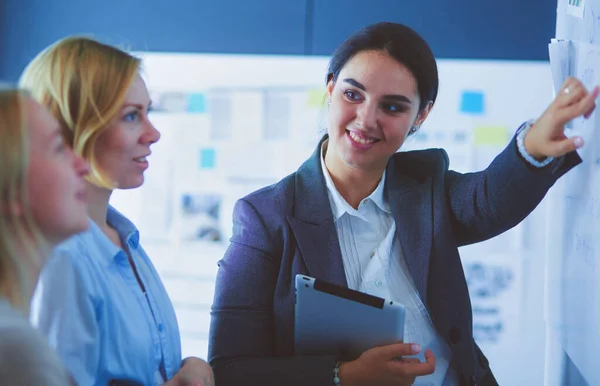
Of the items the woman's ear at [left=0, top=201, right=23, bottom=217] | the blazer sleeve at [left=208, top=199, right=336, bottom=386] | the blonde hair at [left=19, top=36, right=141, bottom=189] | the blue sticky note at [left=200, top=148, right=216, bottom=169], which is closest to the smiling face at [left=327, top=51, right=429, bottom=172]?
the blazer sleeve at [left=208, top=199, right=336, bottom=386]

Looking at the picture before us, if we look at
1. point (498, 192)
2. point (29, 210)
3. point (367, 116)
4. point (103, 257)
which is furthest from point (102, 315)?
point (498, 192)

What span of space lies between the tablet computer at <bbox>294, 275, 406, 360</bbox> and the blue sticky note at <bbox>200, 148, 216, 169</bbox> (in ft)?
5.02

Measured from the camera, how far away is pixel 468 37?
2643mm

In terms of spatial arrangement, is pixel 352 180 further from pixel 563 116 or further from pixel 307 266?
pixel 563 116

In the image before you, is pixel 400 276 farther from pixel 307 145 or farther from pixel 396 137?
pixel 307 145

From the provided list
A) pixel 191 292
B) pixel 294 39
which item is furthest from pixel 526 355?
pixel 294 39

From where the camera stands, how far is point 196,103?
9.14 ft

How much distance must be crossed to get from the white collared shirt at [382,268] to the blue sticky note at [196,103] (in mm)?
1449

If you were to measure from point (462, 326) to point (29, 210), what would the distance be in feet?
3.09

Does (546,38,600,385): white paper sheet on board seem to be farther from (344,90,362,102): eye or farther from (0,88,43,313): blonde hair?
(0,88,43,313): blonde hair

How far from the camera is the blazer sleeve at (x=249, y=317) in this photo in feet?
4.40

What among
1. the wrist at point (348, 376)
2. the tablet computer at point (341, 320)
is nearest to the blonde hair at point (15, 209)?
the tablet computer at point (341, 320)

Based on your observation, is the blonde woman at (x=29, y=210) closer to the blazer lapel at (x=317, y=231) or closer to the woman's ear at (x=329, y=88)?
the blazer lapel at (x=317, y=231)

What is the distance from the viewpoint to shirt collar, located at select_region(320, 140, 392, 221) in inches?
57.0
